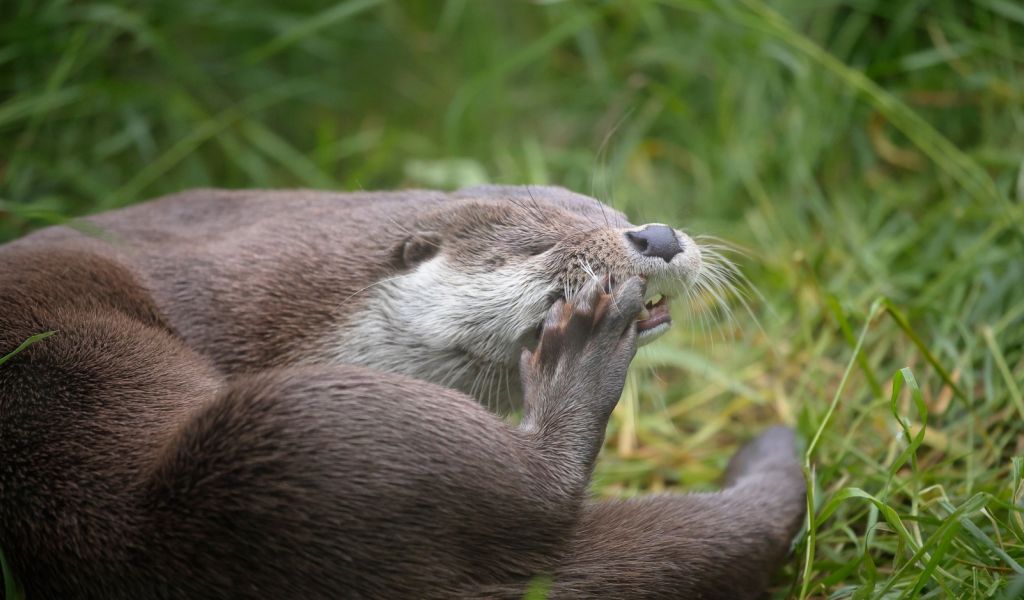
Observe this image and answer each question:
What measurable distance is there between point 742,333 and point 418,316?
1.30 m

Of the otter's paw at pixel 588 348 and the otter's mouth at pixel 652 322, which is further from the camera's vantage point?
the otter's mouth at pixel 652 322

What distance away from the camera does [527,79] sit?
163 inches

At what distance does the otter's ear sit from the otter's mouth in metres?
0.43

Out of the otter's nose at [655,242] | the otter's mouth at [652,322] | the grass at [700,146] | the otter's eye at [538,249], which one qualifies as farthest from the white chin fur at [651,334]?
the grass at [700,146]

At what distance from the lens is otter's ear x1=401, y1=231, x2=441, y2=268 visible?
2.10 m

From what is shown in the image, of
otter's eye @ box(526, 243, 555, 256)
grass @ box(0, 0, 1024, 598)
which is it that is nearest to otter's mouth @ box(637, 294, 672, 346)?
otter's eye @ box(526, 243, 555, 256)

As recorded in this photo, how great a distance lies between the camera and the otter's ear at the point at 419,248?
82.7 inches

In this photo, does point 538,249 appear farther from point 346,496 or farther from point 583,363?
point 346,496

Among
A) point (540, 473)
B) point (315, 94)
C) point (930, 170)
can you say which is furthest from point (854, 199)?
point (540, 473)

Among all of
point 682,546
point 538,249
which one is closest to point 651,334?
point 538,249

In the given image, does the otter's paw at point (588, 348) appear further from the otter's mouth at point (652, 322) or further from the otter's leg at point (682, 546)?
the otter's leg at point (682, 546)

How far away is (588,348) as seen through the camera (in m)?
1.84

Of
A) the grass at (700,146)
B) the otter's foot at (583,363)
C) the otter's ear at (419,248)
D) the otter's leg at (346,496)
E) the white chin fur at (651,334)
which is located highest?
the grass at (700,146)

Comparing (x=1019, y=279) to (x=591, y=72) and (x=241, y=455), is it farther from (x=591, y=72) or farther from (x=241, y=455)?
(x=241, y=455)
